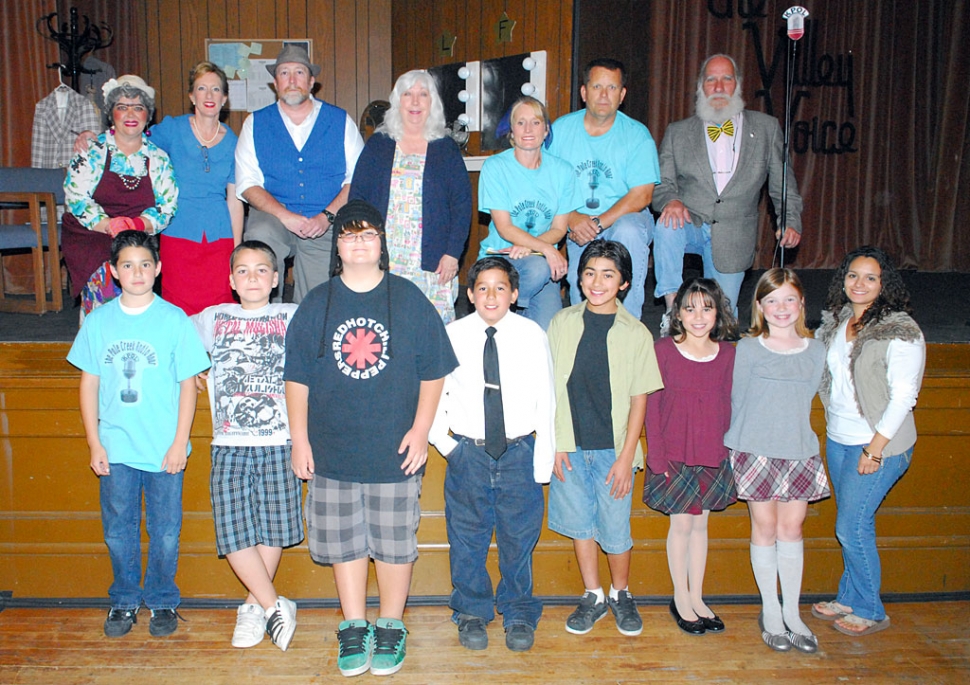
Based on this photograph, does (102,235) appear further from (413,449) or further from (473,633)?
(473,633)

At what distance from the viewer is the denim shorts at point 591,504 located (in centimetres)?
262

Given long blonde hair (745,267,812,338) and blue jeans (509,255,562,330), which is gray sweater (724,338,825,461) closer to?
long blonde hair (745,267,812,338)

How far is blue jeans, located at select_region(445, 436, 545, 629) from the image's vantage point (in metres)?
2.55

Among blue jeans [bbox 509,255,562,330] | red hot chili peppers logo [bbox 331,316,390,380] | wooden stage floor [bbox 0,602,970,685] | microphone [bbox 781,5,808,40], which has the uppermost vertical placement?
microphone [bbox 781,5,808,40]

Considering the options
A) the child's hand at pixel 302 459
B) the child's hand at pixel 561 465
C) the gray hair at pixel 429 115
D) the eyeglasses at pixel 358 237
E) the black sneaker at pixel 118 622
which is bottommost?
the black sneaker at pixel 118 622

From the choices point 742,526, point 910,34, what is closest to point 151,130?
point 742,526

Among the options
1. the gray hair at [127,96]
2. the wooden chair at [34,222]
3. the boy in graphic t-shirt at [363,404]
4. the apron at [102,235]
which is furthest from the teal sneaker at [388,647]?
the wooden chair at [34,222]

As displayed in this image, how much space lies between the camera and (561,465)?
2.63 m

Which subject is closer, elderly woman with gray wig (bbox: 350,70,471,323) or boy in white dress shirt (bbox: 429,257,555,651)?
boy in white dress shirt (bbox: 429,257,555,651)

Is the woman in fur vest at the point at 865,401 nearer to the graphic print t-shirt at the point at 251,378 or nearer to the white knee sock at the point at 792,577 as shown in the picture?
the white knee sock at the point at 792,577

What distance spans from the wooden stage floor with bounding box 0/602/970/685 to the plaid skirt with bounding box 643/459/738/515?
47 centimetres

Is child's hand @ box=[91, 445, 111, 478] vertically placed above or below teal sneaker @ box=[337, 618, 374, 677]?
above

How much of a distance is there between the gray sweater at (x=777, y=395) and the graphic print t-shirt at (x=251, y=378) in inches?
59.2

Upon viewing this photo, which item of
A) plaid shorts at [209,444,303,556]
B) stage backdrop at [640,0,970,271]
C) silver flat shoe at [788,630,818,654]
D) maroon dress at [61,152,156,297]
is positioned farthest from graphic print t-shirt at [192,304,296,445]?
stage backdrop at [640,0,970,271]
